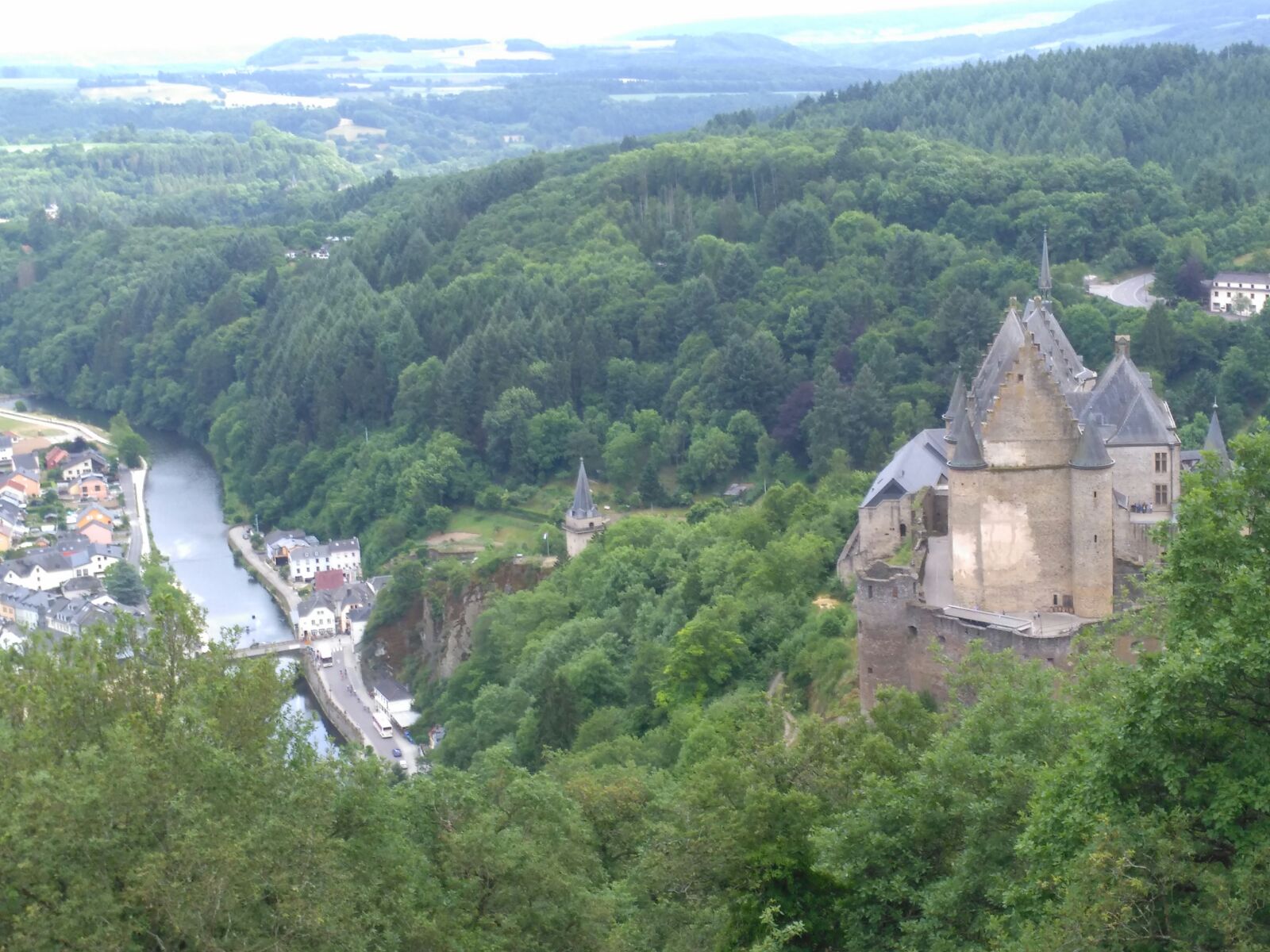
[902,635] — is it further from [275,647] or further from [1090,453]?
[275,647]

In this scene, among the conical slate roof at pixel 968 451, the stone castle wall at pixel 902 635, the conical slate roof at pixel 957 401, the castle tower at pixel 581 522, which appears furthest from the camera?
the castle tower at pixel 581 522

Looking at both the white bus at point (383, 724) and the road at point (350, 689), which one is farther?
the white bus at point (383, 724)

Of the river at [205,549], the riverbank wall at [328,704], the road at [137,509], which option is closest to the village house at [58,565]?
the road at [137,509]

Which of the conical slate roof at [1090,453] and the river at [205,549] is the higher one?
the conical slate roof at [1090,453]

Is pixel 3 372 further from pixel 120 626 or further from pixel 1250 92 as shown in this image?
pixel 120 626

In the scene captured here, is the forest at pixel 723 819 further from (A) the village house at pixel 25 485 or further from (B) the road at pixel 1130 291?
(A) the village house at pixel 25 485

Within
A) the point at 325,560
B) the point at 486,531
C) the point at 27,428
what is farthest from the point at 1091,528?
the point at 27,428

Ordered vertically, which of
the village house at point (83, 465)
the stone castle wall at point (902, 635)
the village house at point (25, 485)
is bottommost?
the village house at point (83, 465)
